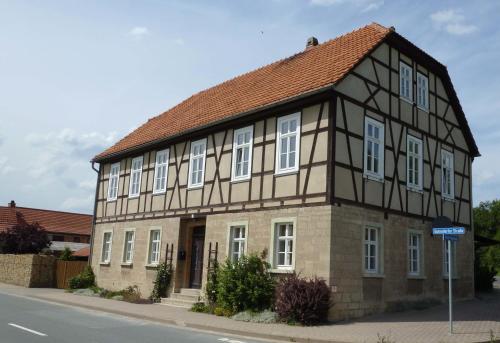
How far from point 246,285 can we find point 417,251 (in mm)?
6406

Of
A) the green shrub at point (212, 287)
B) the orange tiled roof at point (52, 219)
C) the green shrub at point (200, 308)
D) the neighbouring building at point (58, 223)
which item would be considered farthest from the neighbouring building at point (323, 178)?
the orange tiled roof at point (52, 219)

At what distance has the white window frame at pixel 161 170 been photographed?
2139 centimetres

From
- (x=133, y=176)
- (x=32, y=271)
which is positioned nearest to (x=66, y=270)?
(x=32, y=271)

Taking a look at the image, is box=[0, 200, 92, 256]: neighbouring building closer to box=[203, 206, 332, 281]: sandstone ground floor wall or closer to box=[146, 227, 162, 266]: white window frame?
box=[146, 227, 162, 266]: white window frame

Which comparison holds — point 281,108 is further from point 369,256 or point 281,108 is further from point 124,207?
point 124,207

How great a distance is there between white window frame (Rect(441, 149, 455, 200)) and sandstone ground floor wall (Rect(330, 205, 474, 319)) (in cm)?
196

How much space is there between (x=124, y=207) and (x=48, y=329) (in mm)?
12542

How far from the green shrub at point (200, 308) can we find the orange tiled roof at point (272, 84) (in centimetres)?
630

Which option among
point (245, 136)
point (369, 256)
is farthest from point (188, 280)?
point (369, 256)

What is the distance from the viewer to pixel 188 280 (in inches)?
764

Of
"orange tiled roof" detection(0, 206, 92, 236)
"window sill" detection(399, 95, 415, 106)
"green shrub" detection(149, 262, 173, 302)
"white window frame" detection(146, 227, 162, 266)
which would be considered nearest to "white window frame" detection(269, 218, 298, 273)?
"green shrub" detection(149, 262, 173, 302)

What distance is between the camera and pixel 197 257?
63.4 feet

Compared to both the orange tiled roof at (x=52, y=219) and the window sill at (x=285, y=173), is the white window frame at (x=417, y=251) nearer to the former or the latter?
the window sill at (x=285, y=173)

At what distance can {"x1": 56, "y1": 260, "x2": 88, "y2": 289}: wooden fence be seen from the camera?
86.0ft
